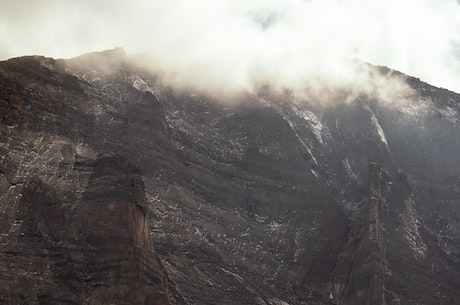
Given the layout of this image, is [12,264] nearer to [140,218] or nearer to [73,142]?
[140,218]

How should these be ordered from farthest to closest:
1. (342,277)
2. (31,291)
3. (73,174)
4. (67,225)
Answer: (342,277) < (73,174) < (67,225) < (31,291)

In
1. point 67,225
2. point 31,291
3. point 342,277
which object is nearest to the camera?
point 31,291

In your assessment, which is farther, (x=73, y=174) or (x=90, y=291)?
(x=73, y=174)

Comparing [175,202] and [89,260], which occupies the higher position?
[175,202]

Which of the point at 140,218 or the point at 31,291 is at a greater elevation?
the point at 140,218

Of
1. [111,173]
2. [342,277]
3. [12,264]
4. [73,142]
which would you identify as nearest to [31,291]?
[12,264]

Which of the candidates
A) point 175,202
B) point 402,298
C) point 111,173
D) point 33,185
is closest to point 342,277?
point 402,298

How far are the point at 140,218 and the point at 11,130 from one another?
114 ft

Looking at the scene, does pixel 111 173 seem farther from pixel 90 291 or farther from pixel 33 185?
pixel 90 291

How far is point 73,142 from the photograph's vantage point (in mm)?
A: 195375

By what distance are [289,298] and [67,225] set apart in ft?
157

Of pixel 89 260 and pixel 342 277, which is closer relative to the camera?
pixel 89 260

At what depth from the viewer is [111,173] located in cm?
18125

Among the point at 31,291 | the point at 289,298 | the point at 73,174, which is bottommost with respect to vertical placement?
the point at 31,291
